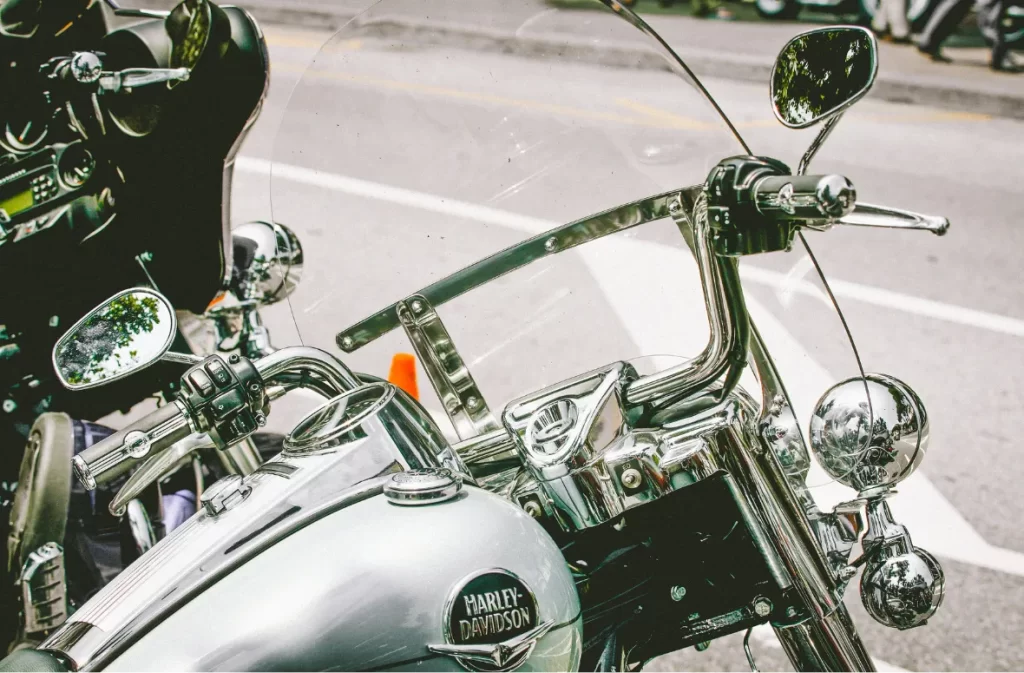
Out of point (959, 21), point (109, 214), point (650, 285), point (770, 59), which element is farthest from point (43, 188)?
point (959, 21)

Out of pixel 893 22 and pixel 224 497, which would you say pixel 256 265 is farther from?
pixel 893 22

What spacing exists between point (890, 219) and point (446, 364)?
0.73 m

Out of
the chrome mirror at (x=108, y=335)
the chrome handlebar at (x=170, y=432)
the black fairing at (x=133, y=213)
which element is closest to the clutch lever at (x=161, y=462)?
the chrome handlebar at (x=170, y=432)

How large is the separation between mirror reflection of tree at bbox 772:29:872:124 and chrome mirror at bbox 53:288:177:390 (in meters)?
0.97

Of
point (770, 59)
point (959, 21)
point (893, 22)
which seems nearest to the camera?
point (770, 59)

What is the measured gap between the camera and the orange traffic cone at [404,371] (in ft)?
5.46

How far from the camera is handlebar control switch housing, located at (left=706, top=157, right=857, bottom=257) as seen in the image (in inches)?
44.3

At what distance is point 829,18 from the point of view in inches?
440

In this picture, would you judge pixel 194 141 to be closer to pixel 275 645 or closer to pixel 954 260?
pixel 275 645

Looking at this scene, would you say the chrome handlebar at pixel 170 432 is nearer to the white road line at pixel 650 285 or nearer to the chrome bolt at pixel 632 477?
the white road line at pixel 650 285

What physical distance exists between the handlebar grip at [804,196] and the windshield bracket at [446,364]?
614 mm

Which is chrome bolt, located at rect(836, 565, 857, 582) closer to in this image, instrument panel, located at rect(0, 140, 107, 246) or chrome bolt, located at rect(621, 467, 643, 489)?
chrome bolt, located at rect(621, 467, 643, 489)

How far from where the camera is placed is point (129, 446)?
142 centimetres

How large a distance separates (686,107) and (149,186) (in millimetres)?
1427
